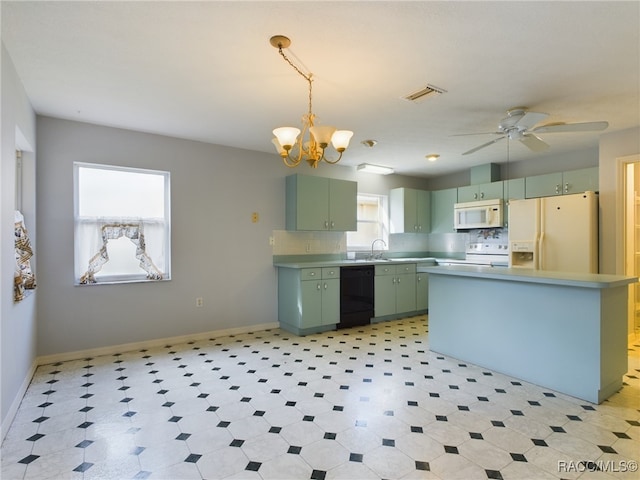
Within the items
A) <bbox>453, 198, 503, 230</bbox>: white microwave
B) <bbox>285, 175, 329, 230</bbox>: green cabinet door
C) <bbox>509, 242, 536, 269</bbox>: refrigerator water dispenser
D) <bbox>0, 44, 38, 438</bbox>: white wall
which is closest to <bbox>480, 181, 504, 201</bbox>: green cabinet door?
<bbox>453, 198, 503, 230</bbox>: white microwave

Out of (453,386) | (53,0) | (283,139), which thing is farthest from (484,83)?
(53,0)

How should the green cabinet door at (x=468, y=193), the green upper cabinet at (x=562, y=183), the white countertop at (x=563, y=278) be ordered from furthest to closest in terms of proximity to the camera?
the green cabinet door at (x=468, y=193)
the green upper cabinet at (x=562, y=183)
the white countertop at (x=563, y=278)

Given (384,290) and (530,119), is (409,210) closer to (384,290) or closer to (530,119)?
(384,290)

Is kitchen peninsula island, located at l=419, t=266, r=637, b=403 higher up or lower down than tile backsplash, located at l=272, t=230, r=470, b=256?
lower down

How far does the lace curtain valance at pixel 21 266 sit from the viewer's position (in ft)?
8.42

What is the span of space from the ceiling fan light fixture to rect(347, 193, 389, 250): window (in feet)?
1.44

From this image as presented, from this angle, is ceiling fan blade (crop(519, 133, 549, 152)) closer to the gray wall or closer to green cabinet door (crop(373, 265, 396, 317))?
green cabinet door (crop(373, 265, 396, 317))

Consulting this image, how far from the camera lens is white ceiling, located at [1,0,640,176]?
1923 millimetres

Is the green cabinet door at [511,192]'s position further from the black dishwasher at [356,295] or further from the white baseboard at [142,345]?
the white baseboard at [142,345]

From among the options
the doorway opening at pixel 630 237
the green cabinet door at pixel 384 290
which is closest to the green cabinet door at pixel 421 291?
the green cabinet door at pixel 384 290

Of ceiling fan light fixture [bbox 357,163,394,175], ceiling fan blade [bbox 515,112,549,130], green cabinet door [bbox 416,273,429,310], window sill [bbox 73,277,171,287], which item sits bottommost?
green cabinet door [bbox 416,273,429,310]

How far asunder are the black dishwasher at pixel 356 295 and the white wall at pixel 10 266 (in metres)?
3.41

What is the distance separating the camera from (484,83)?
2.75 m

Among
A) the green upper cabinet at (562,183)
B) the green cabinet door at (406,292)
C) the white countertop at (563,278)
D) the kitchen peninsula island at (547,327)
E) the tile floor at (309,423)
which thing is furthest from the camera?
the green cabinet door at (406,292)
